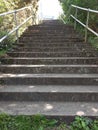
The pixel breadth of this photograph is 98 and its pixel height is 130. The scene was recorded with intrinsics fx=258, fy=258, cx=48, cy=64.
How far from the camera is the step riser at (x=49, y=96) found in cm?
421

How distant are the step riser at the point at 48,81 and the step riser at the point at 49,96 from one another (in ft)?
1.61

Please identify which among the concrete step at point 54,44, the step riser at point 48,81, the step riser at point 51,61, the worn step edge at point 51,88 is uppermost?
the concrete step at point 54,44

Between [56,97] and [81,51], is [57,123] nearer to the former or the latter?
[56,97]

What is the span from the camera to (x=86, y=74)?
16.4 ft

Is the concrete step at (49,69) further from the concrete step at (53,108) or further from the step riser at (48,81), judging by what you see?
the concrete step at (53,108)

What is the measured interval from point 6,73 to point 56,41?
→ 2470 millimetres

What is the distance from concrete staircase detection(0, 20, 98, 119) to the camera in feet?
13.0

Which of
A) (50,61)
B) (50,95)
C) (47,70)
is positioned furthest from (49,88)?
(50,61)

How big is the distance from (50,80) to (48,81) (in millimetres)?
42

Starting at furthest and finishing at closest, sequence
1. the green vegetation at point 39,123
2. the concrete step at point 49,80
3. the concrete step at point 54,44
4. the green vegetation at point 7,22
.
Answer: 1. the concrete step at point 54,44
2. the green vegetation at point 7,22
3. the concrete step at point 49,80
4. the green vegetation at point 39,123

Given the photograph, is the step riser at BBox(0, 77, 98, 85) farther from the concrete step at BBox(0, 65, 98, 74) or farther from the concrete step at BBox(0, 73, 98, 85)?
the concrete step at BBox(0, 65, 98, 74)

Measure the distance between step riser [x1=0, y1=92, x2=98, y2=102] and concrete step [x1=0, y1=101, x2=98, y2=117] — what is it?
0.30 feet

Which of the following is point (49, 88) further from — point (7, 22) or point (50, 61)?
point (7, 22)

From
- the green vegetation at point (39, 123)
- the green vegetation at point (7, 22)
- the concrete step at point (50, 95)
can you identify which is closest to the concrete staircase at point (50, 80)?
the concrete step at point (50, 95)
